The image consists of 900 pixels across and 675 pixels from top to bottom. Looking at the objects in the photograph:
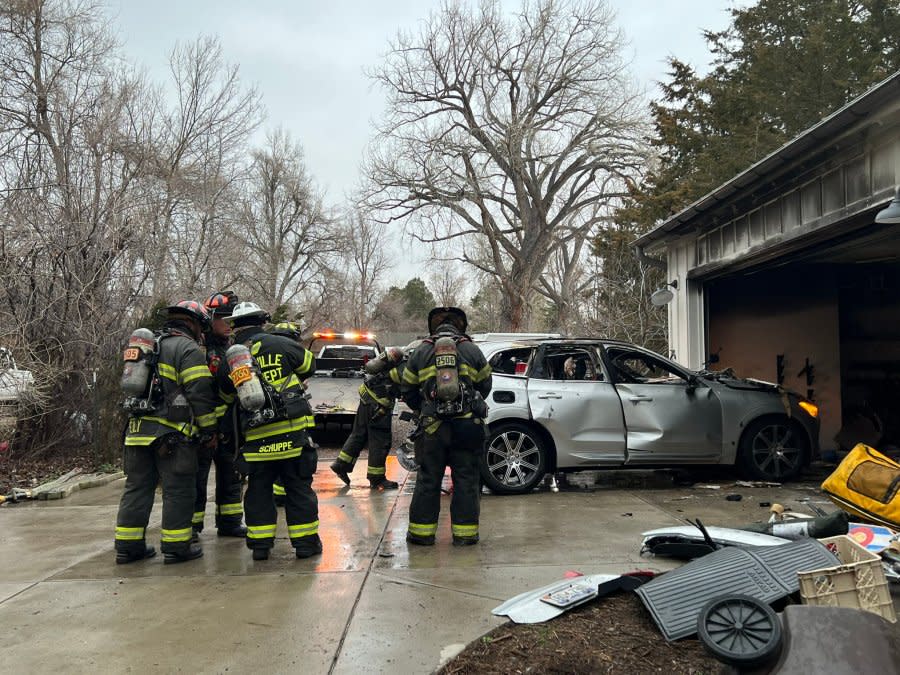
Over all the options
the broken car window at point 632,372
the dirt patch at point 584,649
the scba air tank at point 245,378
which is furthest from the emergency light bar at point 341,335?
the dirt patch at point 584,649

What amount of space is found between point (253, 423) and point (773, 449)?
18.7 feet

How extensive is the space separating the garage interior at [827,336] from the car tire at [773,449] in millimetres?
2752

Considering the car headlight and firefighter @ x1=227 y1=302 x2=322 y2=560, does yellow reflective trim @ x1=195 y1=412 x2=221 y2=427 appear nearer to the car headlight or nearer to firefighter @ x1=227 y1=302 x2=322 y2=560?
firefighter @ x1=227 y1=302 x2=322 y2=560

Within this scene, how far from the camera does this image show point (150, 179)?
41.5ft

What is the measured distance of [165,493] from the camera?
191 inches

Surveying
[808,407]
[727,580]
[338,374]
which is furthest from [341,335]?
[727,580]

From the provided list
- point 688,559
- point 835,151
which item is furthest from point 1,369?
point 835,151

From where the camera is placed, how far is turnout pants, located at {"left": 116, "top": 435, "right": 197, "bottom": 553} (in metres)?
4.83

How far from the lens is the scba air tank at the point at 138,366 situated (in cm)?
479

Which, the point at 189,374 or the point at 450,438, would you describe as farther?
the point at 450,438

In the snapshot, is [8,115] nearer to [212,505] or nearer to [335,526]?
[212,505]

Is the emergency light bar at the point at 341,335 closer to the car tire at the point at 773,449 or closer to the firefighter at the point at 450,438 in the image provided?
the firefighter at the point at 450,438

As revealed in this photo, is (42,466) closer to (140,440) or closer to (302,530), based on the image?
(140,440)

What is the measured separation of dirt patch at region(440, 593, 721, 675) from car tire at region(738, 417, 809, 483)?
4.55m
